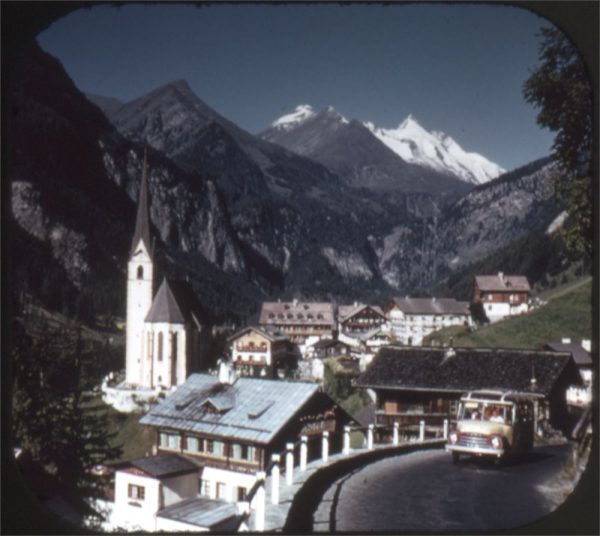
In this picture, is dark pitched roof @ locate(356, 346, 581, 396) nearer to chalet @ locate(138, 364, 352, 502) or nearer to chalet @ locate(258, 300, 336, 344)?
chalet @ locate(258, 300, 336, 344)

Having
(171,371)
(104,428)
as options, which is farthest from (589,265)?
(104,428)

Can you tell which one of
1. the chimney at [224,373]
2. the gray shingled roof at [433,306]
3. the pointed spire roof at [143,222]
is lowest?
the chimney at [224,373]

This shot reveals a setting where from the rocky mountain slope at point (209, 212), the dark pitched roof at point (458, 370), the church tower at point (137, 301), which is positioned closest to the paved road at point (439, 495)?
the dark pitched roof at point (458, 370)

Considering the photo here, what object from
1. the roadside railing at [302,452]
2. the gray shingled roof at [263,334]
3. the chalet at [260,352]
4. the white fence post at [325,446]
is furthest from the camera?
the gray shingled roof at [263,334]

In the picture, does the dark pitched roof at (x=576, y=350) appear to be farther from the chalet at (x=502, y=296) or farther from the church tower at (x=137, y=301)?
the church tower at (x=137, y=301)

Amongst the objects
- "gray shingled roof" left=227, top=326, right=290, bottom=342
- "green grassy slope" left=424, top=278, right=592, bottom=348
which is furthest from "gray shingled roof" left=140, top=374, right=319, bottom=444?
"green grassy slope" left=424, top=278, right=592, bottom=348

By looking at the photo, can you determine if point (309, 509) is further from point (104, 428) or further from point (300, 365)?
point (104, 428)

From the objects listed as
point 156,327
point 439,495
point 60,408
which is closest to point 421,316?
point 439,495
